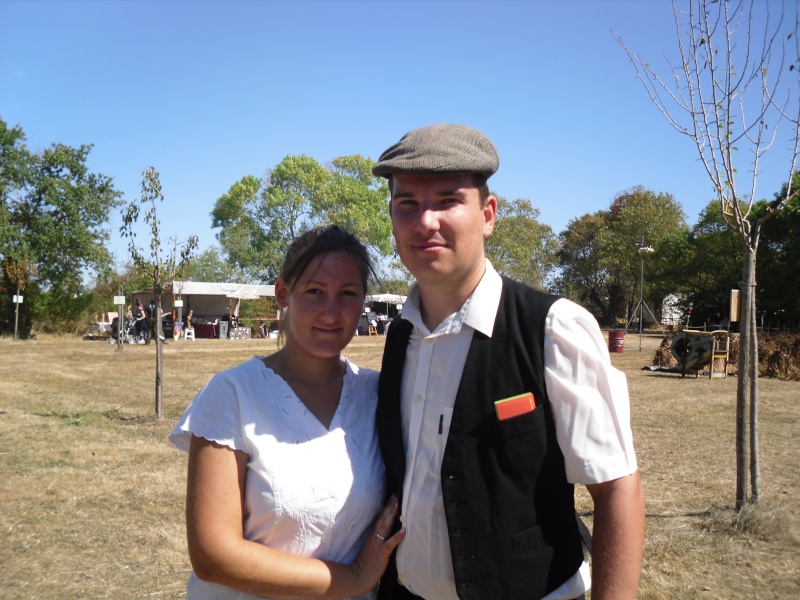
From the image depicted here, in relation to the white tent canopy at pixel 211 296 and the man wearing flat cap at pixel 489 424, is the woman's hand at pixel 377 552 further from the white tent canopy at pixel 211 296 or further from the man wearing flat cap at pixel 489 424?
the white tent canopy at pixel 211 296

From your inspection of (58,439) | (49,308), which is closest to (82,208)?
(49,308)

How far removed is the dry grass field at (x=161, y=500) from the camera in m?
4.35

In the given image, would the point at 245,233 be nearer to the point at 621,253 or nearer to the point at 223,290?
the point at 223,290

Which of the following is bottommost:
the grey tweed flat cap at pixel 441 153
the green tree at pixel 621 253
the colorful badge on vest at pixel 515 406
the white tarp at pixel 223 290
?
the colorful badge on vest at pixel 515 406

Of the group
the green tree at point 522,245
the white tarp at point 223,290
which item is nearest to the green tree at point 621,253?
the green tree at point 522,245

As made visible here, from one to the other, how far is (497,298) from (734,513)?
4.53 metres

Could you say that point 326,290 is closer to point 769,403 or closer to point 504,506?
point 504,506

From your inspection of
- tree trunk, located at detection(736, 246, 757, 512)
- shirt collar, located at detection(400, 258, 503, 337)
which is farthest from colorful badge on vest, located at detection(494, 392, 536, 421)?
tree trunk, located at detection(736, 246, 757, 512)

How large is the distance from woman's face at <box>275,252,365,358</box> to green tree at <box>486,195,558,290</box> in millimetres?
42178

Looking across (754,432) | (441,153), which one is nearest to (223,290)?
(754,432)

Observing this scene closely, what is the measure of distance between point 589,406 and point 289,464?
0.81m

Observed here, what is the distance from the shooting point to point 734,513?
17.3ft

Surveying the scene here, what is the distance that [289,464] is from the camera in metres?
1.81

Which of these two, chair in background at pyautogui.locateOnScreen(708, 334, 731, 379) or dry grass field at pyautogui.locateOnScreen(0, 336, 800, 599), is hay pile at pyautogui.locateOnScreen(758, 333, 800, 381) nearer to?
chair in background at pyautogui.locateOnScreen(708, 334, 731, 379)
